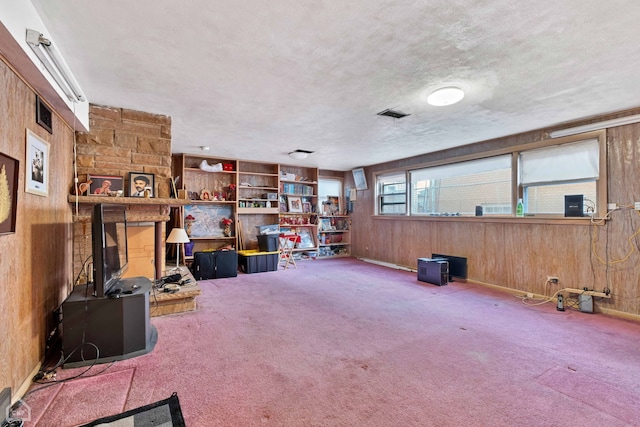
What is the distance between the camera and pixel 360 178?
770 centimetres

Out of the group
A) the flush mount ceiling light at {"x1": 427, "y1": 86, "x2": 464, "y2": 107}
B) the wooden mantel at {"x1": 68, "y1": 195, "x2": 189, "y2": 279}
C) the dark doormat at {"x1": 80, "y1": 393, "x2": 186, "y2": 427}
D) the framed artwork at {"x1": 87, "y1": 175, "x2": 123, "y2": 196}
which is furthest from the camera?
the framed artwork at {"x1": 87, "y1": 175, "x2": 123, "y2": 196}

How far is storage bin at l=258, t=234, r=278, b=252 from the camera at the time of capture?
6.28 meters

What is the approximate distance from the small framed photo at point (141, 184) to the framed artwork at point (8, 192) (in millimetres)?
1629

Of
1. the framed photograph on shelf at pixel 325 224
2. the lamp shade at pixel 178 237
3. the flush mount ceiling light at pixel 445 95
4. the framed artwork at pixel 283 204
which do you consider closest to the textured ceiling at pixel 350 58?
the flush mount ceiling light at pixel 445 95

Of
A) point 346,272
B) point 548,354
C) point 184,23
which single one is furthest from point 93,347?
point 346,272

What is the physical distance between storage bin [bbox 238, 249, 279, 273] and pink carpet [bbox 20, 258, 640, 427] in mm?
1980

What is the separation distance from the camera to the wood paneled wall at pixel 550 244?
3.47m

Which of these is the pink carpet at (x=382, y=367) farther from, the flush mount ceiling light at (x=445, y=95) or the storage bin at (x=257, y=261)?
the flush mount ceiling light at (x=445, y=95)

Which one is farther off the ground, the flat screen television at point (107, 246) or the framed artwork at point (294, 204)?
the framed artwork at point (294, 204)

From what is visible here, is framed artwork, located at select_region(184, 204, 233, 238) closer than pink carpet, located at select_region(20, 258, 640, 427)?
No

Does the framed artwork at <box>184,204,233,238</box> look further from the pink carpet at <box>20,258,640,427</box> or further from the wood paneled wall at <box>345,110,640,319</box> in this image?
the wood paneled wall at <box>345,110,640,319</box>

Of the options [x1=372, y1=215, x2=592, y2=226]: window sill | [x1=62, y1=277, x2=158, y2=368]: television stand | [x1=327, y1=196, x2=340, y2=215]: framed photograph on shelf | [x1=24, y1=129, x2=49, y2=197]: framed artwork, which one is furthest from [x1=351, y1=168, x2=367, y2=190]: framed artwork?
[x1=24, y1=129, x2=49, y2=197]: framed artwork

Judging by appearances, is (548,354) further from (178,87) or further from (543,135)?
(178,87)

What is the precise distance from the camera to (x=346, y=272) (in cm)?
606
